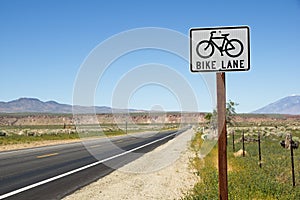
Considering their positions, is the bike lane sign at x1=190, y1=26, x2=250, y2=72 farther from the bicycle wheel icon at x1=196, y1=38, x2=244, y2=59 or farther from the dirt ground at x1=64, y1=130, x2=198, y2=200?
the dirt ground at x1=64, y1=130, x2=198, y2=200

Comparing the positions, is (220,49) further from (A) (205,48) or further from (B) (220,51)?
(A) (205,48)

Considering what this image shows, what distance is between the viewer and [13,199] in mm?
9906

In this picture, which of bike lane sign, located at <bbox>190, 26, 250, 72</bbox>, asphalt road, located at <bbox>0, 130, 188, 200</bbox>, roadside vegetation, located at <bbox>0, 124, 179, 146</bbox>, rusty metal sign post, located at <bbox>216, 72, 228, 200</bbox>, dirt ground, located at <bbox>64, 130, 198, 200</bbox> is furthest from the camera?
roadside vegetation, located at <bbox>0, 124, 179, 146</bbox>

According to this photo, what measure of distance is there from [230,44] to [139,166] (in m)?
12.7

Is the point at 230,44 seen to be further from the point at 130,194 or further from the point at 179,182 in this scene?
the point at 179,182

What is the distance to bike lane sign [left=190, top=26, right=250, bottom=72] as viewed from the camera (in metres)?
5.50

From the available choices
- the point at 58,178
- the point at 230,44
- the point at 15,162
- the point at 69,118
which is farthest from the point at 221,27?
the point at 69,118

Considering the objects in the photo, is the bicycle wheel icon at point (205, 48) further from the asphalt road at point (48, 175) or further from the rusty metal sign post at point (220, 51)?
the asphalt road at point (48, 175)

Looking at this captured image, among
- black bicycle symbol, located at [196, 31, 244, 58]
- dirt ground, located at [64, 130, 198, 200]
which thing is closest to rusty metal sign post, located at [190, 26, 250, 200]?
black bicycle symbol, located at [196, 31, 244, 58]

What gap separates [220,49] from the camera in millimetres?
5559

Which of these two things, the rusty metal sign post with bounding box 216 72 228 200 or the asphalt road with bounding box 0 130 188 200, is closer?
the rusty metal sign post with bounding box 216 72 228 200

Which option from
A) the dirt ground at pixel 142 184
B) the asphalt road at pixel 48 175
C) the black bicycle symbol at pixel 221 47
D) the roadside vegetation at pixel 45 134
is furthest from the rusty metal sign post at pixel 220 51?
the roadside vegetation at pixel 45 134

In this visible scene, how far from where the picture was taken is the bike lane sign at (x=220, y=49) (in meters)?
5.50

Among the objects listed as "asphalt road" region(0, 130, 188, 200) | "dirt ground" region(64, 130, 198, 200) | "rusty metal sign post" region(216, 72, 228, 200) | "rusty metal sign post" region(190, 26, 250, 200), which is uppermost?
"rusty metal sign post" region(190, 26, 250, 200)
